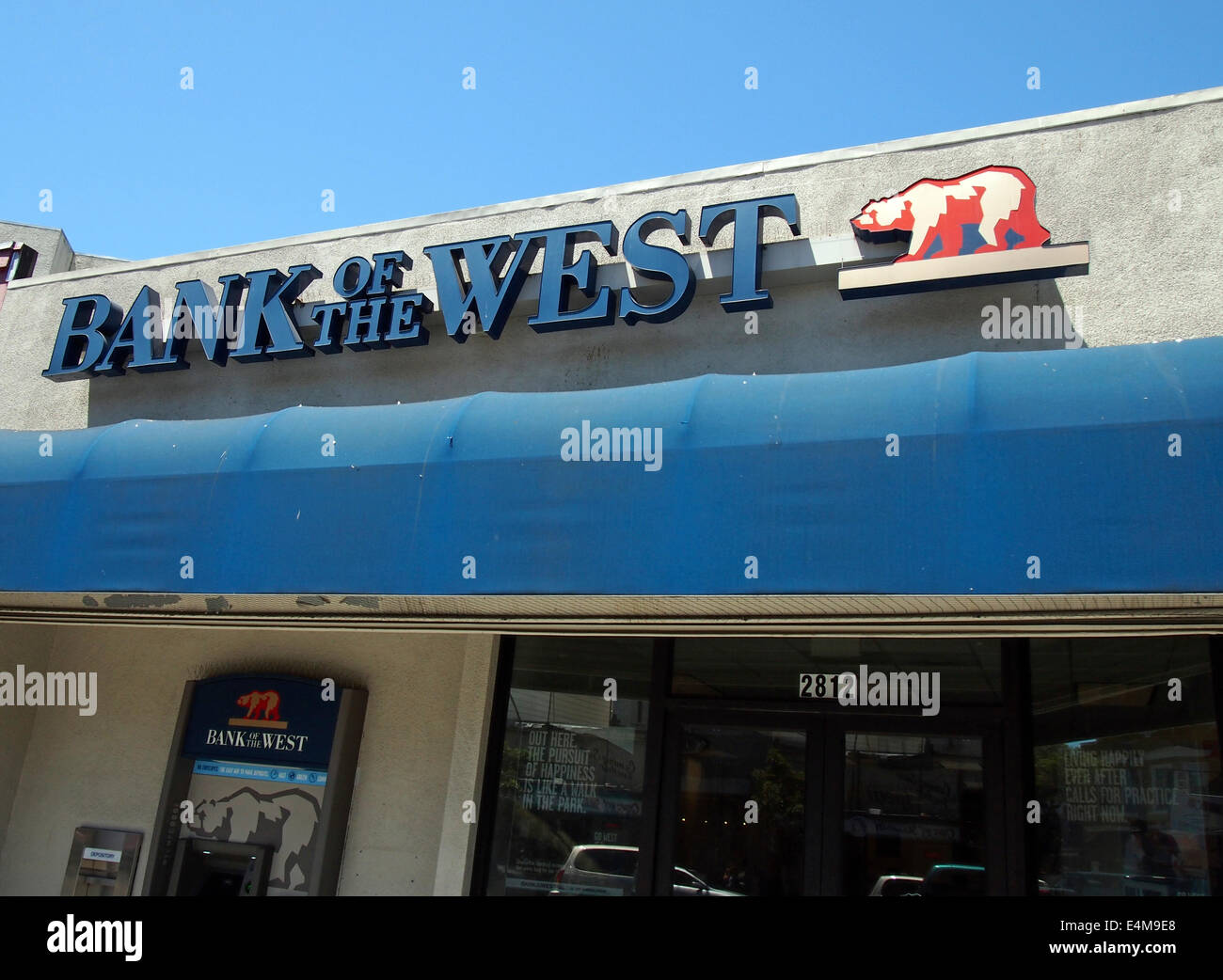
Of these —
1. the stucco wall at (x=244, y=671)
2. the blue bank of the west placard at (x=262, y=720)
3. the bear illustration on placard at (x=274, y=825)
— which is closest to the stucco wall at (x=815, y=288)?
the stucco wall at (x=244, y=671)


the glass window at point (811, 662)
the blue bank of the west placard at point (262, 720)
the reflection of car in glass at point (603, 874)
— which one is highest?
the glass window at point (811, 662)

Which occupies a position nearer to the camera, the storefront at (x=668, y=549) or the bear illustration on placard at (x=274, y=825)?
the storefront at (x=668, y=549)

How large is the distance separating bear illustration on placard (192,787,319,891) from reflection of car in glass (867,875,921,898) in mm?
3648

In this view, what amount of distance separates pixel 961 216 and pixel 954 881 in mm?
3907

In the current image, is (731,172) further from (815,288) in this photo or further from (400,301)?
(400,301)

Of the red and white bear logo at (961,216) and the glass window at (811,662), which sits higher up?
the red and white bear logo at (961,216)

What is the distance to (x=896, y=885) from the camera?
5.56 meters

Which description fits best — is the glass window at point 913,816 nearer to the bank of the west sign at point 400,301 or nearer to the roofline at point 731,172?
the bank of the west sign at point 400,301

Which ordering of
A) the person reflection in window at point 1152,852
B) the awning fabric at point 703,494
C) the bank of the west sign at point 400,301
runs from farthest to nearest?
the bank of the west sign at point 400,301 → the person reflection in window at point 1152,852 → the awning fabric at point 703,494

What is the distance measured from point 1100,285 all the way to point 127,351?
7386mm

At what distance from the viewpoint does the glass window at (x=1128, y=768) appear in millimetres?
5168

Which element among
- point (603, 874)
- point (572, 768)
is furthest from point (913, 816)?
point (572, 768)

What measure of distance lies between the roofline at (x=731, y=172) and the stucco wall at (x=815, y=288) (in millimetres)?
14
